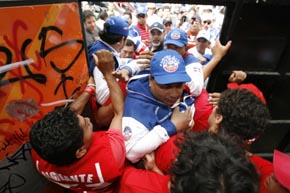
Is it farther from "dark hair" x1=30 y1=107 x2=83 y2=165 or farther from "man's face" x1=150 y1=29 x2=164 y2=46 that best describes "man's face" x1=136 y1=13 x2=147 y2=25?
"dark hair" x1=30 y1=107 x2=83 y2=165

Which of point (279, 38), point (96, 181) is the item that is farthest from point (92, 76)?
point (279, 38)

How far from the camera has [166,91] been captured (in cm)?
159

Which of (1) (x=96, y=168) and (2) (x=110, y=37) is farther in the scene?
(2) (x=110, y=37)

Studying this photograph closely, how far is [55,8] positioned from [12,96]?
22.0 inches

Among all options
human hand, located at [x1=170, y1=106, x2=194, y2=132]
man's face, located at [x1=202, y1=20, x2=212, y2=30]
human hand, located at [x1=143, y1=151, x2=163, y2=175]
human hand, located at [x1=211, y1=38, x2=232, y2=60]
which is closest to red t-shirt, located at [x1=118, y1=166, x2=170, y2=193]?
human hand, located at [x1=143, y1=151, x2=163, y2=175]

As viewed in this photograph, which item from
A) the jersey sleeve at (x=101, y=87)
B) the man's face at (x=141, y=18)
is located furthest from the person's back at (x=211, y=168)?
the man's face at (x=141, y=18)

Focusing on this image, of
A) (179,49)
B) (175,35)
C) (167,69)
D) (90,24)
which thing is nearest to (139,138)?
(167,69)

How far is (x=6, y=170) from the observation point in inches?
63.6

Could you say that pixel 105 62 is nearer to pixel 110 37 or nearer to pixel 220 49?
pixel 110 37

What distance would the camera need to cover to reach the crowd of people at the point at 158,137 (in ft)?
3.22

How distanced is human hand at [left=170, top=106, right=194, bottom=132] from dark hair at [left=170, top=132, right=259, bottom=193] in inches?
19.3

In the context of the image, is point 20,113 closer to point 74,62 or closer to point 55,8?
point 74,62

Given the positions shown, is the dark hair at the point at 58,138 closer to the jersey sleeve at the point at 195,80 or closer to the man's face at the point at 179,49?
the jersey sleeve at the point at 195,80

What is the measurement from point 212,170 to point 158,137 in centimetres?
55
